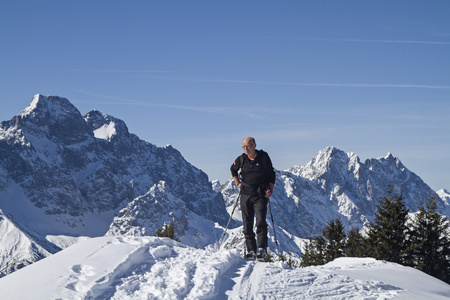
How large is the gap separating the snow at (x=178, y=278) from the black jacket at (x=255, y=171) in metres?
1.98

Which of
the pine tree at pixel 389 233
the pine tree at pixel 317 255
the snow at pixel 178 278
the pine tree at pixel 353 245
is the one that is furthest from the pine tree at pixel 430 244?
the snow at pixel 178 278

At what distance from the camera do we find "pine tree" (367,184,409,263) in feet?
105

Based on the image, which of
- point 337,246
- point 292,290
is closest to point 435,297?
point 292,290

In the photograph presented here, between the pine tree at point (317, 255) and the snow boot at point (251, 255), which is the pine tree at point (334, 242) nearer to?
the pine tree at point (317, 255)

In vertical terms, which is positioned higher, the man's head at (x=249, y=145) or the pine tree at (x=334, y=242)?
the pine tree at (x=334, y=242)

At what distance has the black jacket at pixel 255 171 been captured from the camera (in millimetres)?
12961

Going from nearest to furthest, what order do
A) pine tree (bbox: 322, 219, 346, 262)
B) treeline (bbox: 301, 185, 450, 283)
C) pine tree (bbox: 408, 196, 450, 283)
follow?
pine tree (bbox: 408, 196, 450, 283), treeline (bbox: 301, 185, 450, 283), pine tree (bbox: 322, 219, 346, 262)

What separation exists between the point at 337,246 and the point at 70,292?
37859 millimetres

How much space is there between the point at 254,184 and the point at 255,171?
0.36 metres

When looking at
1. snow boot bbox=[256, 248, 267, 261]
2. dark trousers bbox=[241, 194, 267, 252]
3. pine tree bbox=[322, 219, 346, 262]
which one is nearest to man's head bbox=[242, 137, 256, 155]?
dark trousers bbox=[241, 194, 267, 252]

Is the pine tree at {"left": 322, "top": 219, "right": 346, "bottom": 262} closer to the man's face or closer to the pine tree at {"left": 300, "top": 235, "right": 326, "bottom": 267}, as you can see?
the pine tree at {"left": 300, "top": 235, "right": 326, "bottom": 267}

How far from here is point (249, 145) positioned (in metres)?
12.8

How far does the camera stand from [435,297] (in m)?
10.5

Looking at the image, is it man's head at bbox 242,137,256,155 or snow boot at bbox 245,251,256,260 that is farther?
snow boot at bbox 245,251,256,260
